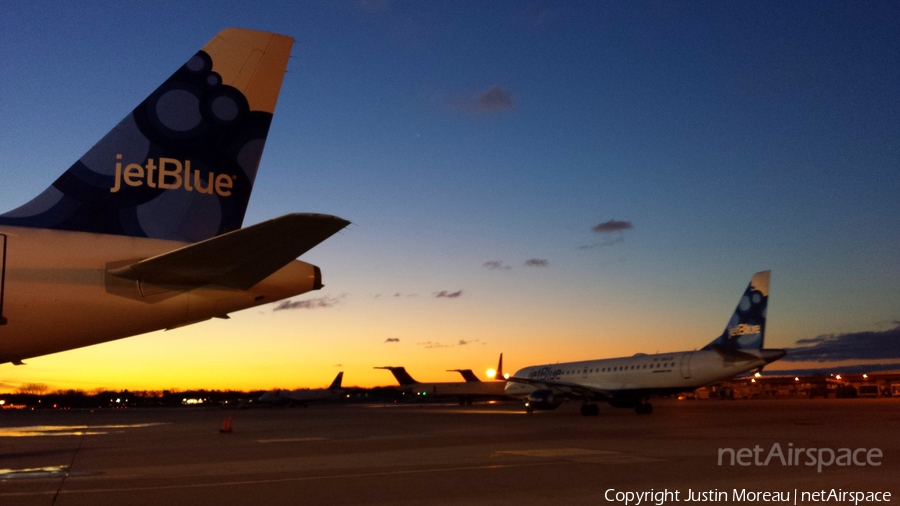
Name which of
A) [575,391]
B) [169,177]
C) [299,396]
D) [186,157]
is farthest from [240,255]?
[299,396]

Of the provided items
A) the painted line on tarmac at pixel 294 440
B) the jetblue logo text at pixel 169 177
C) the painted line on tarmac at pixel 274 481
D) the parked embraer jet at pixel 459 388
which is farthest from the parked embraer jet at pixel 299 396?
the jetblue logo text at pixel 169 177

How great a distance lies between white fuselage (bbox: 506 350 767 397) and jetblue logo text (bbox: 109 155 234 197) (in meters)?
28.9

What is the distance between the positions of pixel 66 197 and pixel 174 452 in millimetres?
10294

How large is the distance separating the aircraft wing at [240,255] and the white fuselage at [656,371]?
96.7ft

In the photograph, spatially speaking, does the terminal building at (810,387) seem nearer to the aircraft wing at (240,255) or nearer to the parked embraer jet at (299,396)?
the parked embraer jet at (299,396)

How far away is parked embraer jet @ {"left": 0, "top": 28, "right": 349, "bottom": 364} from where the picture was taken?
6273 millimetres

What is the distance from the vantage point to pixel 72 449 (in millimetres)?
17672

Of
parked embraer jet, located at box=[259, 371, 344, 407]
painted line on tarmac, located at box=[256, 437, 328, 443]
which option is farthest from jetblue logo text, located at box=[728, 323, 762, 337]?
parked embraer jet, located at box=[259, 371, 344, 407]

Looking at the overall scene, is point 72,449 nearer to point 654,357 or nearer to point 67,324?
point 67,324

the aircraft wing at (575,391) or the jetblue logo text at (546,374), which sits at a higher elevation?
the jetblue logo text at (546,374)

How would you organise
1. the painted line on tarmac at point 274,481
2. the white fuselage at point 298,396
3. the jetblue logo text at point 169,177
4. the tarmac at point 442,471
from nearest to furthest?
the jetblue logo text at point 169,177, the tarmac at point 442,471, the painted line on tarmac at point 274,481, the white fuselage at point 298,396

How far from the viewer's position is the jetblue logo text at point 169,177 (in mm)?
7719

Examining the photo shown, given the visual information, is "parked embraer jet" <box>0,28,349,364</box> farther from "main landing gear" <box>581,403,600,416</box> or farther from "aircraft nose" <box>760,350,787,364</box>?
"main landing gear" <box>581,403,600,416</box>

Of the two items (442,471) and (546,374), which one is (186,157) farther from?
(546,374)
